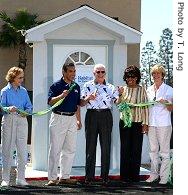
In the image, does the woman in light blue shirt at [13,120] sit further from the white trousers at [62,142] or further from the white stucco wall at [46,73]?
the white stucco wall at [46,73]

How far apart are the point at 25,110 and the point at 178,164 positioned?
164 inches

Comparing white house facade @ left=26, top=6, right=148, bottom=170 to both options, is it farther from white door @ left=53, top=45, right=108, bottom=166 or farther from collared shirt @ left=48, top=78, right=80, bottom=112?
collared shirt @ left=48, top=78, right=80, bottom=112

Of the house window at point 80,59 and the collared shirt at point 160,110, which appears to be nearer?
the collared shirt at point 160,110

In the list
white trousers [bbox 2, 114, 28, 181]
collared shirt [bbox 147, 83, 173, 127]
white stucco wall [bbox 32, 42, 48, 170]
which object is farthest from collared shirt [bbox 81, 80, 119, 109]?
white stucco wall [bbox 32, 42, 48, 170]

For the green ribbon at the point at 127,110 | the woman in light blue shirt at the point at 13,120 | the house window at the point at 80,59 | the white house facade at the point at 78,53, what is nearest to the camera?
the woman in light blue shirt at the point at 13,120

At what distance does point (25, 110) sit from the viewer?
769cm

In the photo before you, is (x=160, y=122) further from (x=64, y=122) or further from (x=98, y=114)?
(x=64, y=122)

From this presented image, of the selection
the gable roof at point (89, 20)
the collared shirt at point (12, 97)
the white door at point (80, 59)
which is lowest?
the collared shirt at point (12, 97)

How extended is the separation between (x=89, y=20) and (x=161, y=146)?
104 inches

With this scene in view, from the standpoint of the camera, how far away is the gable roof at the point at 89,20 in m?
9.06

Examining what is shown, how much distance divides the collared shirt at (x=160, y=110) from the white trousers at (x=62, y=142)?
1.15 metres

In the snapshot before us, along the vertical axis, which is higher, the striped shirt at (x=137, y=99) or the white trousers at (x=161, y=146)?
the striped shirt at (x=137, y=99)

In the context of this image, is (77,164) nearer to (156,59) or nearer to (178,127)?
(178,127)

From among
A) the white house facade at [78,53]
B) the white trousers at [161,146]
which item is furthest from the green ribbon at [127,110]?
the white house facade at [78,53]
